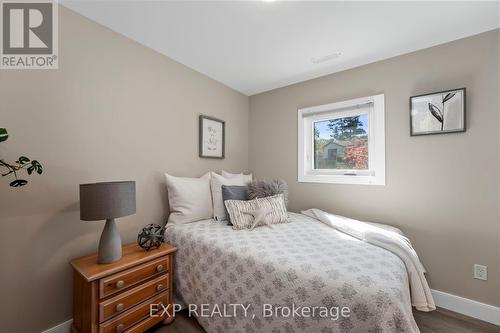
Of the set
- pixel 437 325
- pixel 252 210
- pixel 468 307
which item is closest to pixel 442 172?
pixel 468 307

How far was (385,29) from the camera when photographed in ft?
5.60

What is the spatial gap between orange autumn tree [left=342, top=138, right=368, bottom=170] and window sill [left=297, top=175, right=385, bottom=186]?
0.48ft

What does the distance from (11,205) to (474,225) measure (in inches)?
133

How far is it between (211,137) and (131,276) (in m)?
1.69

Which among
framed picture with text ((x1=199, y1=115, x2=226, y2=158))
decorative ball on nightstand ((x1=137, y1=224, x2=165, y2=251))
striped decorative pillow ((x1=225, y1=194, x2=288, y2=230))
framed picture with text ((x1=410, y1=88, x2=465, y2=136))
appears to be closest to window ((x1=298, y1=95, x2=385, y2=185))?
framed picture with text ((x1=410, y1=88, x2=465, y2=136))

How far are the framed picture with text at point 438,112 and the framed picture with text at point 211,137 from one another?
208 cm

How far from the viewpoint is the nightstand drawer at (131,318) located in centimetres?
129

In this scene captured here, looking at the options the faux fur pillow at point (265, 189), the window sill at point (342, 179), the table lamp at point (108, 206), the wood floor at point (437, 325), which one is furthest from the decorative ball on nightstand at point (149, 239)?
the window sill at point (342, 179)

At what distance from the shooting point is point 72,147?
152 centimetres

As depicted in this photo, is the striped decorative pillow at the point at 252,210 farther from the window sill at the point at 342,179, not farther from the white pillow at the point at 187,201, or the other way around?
the window sill at the point at 342,179

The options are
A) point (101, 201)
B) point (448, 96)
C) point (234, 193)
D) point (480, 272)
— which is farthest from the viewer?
point (234, 193)

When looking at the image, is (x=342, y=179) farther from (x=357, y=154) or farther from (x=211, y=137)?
(x=211, y=137)

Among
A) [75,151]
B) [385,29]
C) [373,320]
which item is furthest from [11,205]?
[385,29]

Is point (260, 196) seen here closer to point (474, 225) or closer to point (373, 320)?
point (373, 320)
